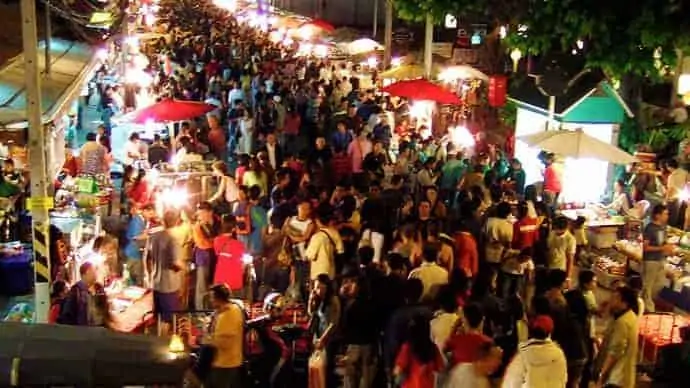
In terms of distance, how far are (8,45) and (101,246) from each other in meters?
6.41

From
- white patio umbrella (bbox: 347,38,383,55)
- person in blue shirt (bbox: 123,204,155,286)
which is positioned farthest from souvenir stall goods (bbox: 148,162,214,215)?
white patio umbrella (bbox: 347,38,383,55)

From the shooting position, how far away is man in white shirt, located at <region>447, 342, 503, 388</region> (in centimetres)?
664

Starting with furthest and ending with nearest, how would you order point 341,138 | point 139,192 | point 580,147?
point 341,138 → point 580,147 → point 139,192

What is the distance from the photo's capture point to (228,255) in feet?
32.3

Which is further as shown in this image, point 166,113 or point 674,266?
point 166,113

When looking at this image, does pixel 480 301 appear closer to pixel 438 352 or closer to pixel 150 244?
pixel 438 352

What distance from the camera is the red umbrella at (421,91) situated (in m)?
16.8

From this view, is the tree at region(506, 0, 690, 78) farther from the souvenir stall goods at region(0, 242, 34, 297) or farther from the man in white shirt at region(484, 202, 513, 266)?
the souvenir stall goods at region(0, 242, 34, 297)

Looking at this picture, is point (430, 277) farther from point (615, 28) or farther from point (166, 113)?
point (166, 113)

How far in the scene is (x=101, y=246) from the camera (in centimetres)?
973

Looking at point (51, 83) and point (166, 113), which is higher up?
point (51, 83)

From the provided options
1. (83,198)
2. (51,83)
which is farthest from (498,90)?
(83,198)

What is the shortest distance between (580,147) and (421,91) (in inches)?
175

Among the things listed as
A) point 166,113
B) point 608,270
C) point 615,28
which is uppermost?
point 615,28
